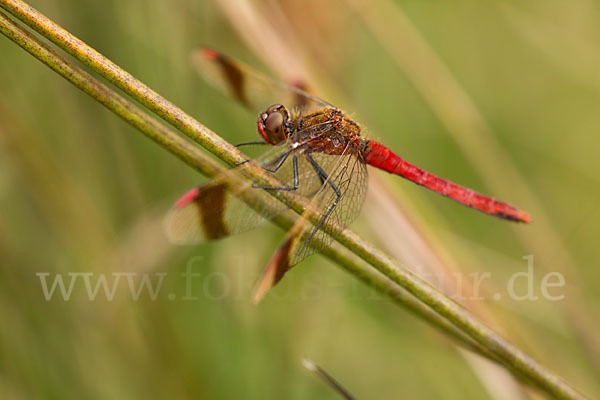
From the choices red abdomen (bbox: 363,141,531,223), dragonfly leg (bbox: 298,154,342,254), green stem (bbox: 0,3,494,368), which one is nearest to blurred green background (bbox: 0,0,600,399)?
red abdomen (bbox: 363,141,531,223)

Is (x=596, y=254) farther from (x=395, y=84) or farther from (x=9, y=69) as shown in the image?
(x=9, y=69)

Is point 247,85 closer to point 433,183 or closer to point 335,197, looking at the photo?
point 335,197

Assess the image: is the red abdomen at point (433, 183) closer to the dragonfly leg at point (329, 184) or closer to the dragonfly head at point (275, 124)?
the dragonfly leg at point (329, 184)

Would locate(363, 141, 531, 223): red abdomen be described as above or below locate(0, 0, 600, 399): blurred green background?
above

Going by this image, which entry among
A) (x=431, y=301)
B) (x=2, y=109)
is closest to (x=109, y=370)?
(x=2, y=109)

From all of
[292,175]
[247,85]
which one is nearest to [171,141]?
[292,175]

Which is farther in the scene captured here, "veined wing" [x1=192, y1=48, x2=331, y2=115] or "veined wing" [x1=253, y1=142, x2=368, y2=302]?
"veined wing" [x1=192, y1=48, x2=331, y2=115]

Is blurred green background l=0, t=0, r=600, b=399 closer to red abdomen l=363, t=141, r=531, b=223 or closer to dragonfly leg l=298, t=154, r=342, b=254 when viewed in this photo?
red abdomen l=363, t=141, r=531, b=223
